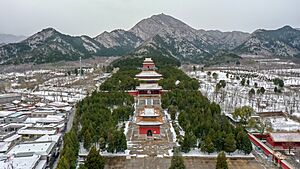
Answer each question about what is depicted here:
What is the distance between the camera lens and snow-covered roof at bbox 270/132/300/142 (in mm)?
27938

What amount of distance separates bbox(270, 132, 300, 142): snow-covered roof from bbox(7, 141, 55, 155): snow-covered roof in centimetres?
1903

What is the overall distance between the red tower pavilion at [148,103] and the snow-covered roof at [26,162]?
10.0 meters

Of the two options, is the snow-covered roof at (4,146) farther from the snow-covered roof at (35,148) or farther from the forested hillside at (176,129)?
the forested hillside at (176,129)

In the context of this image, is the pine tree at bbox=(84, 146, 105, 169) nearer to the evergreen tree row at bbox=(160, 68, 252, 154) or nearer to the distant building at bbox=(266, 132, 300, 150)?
the evergreen tree row at bbox=(160, 68, 252, 154)

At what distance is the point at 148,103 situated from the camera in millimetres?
45719

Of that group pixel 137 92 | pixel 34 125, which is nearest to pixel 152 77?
pixel 137 92

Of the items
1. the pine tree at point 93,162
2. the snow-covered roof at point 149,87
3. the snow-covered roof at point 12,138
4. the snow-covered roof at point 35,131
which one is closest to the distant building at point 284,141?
the pine tree at point 93,162

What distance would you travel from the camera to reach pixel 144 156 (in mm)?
27078

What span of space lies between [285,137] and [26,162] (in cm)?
2114

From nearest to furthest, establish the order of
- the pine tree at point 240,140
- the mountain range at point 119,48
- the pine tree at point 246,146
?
the pine tree at point 246,146 < the pine tree at point 240,140 < the mountain range at point 119,48

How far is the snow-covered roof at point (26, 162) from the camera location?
23.4 meters

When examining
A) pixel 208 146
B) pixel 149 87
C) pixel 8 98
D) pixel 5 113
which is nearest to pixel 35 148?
pixel 208 146

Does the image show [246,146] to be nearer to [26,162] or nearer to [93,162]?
[93,162]

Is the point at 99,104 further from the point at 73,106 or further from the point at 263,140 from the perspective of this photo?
the point at 263,140
